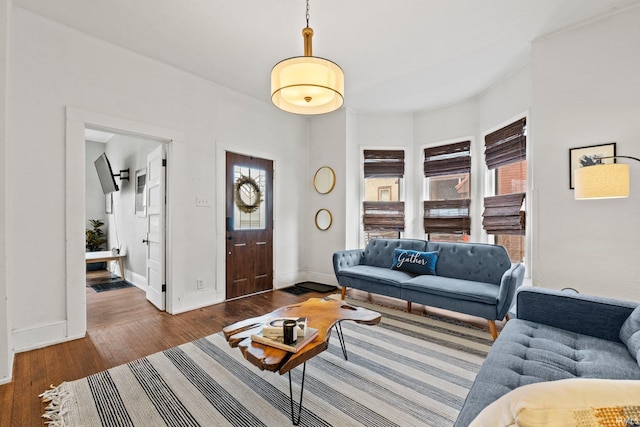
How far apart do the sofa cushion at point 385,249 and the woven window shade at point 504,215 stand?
2.91ft

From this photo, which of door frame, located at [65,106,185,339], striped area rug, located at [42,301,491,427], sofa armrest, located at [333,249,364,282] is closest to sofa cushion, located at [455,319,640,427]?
striped area rug, located at [42,301,491,427]

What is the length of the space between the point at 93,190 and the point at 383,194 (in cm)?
636

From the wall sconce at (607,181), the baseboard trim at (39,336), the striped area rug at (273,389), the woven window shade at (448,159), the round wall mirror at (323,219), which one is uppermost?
the woven window shade at (448,159)

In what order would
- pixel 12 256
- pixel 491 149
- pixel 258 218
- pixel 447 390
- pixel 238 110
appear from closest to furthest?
pixel 447 390 < pixel 12 256 < pixel 491 149 < pixel 238 110 < pixel 258 218

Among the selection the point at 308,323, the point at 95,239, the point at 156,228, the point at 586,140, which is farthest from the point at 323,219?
the point at 95,239

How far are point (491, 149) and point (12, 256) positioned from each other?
17.5 ft

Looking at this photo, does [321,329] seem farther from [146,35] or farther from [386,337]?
[146,35]

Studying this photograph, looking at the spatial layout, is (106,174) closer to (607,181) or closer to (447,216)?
(447,216)

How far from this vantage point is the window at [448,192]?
424cm

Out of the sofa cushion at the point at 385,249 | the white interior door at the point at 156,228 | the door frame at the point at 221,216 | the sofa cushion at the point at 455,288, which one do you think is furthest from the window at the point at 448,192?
the white interior door at the point at 156,228

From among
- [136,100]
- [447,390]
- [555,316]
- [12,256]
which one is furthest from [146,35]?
[555,316]

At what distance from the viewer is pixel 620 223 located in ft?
7.97

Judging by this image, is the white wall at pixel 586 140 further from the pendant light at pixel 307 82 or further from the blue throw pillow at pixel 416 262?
the pendant light at pixel 307 82

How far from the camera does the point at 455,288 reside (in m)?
2.90
